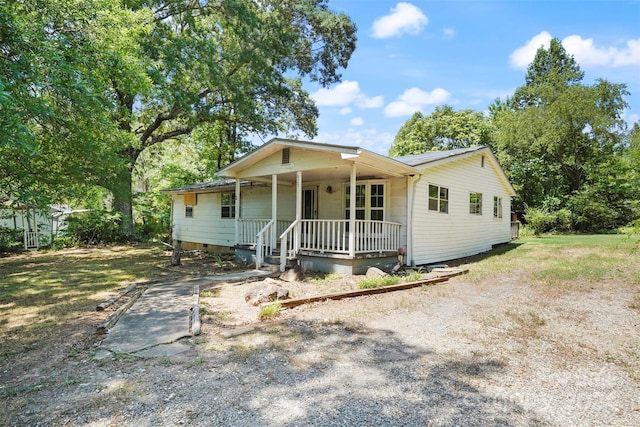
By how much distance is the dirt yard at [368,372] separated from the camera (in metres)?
2.78

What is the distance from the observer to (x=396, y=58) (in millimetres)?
11562

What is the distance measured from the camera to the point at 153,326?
5039 mm

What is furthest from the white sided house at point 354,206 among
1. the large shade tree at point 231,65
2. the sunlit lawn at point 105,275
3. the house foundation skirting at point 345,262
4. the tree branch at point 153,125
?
the tree branch at point 153,125

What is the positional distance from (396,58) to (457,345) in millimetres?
10010

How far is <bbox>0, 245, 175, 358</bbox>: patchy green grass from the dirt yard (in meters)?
0.89

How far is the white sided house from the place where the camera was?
9133mm

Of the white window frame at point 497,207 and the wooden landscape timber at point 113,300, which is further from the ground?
the white window frame at point 497,207

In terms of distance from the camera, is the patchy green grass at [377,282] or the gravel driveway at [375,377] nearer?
the gravel driveway at [375,377]

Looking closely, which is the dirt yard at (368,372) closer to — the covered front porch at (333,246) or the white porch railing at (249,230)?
the covered front porch at (333,246)

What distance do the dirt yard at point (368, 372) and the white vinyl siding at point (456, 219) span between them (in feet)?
14.1

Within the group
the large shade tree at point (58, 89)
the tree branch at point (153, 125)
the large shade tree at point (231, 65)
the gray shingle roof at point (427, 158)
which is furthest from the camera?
the tree branch at point (153, 125)

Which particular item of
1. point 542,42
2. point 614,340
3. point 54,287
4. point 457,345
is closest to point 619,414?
point 457,345

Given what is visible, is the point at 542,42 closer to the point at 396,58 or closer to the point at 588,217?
the point at 588,217

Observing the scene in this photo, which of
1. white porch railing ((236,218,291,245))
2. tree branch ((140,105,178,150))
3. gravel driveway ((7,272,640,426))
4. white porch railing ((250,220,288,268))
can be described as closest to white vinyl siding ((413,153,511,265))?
white porch railing ((250,220,288,268))
